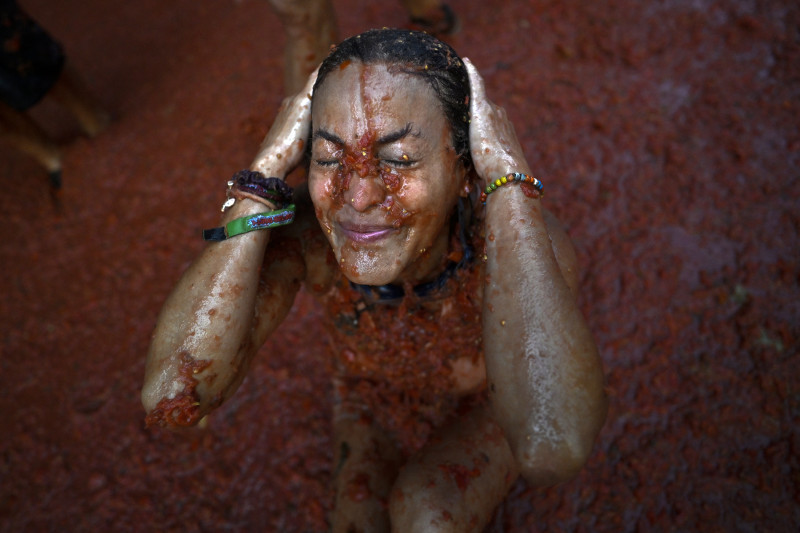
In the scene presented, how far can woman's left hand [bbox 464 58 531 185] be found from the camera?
6.26 ft

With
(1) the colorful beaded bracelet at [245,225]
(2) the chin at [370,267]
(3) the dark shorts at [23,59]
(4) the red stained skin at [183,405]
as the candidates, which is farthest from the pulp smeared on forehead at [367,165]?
(3) the dark shorts at [23,59]

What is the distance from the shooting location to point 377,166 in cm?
184

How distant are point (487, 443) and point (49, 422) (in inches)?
106

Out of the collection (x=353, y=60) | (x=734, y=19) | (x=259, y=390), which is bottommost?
(x=259, y=390)

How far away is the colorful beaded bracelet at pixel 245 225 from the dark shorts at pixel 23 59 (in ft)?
10.1

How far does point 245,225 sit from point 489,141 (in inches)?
35.6

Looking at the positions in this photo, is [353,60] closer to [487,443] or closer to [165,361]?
[165,361]

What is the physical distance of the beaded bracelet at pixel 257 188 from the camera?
2.01 metres

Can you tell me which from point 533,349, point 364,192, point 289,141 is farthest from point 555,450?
point 289,141

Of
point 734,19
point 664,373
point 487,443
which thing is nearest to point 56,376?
point 487,443

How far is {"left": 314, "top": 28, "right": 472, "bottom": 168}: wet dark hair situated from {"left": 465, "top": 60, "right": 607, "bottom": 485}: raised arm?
0.22 meters

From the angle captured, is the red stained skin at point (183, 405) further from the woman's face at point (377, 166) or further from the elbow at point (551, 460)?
the elbow at point (551, 460)

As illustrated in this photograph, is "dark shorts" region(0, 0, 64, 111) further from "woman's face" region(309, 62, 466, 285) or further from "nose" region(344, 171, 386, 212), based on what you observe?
"nose" region(344, 171, 386, 212)

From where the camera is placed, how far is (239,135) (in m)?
4.42
